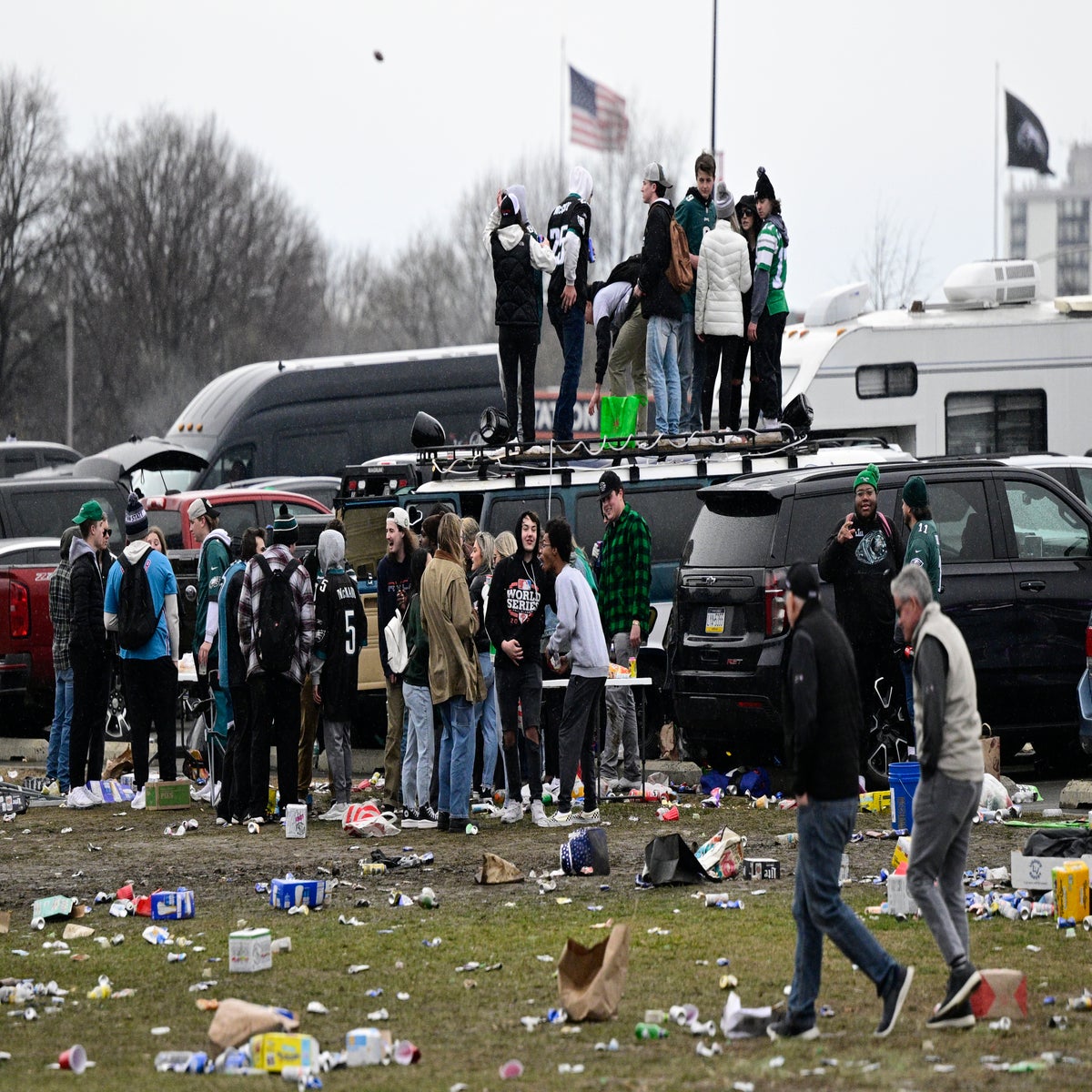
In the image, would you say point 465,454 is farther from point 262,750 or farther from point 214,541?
point 262,750

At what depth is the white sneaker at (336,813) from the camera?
13.4 m

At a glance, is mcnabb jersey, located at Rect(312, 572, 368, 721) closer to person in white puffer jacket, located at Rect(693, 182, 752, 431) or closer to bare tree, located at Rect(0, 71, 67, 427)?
person in white puffer jacket, located at Rect(693, 182, 752, 431)

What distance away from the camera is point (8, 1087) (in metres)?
6.79

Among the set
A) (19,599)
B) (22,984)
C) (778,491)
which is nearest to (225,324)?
(19,599)

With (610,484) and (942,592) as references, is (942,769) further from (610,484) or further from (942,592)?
(610,484)

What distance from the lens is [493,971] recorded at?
8.47m

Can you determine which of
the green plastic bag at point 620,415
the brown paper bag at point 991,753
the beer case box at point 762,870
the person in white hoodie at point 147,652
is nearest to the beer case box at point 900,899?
the beer case box at point 762,870

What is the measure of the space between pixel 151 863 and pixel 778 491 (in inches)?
200

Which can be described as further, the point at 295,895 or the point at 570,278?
the point at 570,278

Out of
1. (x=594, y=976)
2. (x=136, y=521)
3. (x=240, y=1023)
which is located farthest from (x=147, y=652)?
(x=594, y=976)

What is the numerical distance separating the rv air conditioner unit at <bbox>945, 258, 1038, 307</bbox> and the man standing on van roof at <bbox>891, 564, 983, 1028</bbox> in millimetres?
15056

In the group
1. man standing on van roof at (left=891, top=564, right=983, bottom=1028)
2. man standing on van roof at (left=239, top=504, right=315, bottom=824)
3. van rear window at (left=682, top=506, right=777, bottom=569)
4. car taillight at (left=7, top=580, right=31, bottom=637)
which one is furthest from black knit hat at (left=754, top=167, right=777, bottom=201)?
man standing on van roof at (left=891, top=564, right=983, bottom=1028)

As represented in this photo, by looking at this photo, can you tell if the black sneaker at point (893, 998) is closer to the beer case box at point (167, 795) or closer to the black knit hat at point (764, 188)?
the beer case box at point (167, 795)

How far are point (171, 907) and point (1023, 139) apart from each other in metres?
33.2
